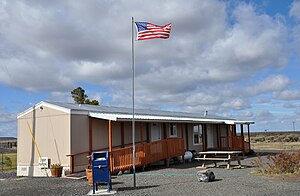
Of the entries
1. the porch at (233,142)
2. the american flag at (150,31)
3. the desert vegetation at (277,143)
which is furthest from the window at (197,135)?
the american flag at (150,31)

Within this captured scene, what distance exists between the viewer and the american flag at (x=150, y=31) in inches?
496

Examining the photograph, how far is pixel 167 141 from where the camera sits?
61.0 feet

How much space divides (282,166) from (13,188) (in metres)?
9.93

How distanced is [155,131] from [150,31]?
960cm

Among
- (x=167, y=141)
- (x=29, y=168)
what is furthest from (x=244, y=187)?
(x=29, y=168)

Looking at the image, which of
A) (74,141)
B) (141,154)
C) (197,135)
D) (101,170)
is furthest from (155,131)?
(101,170)

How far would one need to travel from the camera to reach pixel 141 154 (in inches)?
650

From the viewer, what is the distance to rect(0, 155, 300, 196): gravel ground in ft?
34.5

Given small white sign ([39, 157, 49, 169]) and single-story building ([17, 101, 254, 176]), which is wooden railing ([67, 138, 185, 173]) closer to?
single-story building ([17, 101, 254, 176])

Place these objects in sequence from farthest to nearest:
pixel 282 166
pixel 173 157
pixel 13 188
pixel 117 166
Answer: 1. pixel 173 157
2. pixel 117 166
3. pixel 282 166
4. pixel 13 188

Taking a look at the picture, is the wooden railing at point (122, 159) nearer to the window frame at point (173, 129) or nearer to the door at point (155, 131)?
the door at point (155, 131)

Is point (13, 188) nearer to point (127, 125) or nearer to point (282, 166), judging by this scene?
point (127, 125)

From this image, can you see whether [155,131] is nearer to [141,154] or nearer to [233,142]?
[141,154]

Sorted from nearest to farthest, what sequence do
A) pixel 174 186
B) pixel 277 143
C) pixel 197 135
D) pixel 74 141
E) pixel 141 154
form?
pixel 174 186 < pixel 74 141 < pixel 141 154 < pixel 197 135 < pixel 277 143
